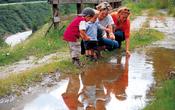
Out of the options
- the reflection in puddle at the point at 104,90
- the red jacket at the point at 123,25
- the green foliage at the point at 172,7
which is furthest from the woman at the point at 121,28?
the green foliage at the point at 172,7

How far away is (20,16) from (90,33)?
3255 inches

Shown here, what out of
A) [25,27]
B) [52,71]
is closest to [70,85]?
[52,71]

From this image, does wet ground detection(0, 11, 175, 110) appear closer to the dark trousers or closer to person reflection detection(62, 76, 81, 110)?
person reflection detection(62, 76, 81, 110)

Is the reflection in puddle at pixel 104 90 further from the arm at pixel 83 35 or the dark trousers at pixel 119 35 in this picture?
the dark trousers at pixel 119 35

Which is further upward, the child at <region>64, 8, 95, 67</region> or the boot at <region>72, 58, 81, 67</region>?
the child at <region>64, 8, 95, 67</region>

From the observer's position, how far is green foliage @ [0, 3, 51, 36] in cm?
8347

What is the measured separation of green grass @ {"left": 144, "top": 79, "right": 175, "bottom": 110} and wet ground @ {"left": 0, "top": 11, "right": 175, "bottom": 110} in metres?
0.18

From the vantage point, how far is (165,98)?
6.54m

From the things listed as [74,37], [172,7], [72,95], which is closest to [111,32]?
[74,37]

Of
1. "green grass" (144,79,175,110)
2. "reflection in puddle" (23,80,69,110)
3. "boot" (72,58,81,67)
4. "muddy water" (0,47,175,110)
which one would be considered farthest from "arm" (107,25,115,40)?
"reflection in puddle" (23,80,69,110)

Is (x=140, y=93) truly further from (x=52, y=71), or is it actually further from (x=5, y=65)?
(x=5, y=65)

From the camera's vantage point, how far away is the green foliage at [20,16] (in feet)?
274

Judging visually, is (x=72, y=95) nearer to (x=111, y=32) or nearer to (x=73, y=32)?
(x=73, y=32)

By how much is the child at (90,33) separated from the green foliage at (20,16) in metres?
70.3
